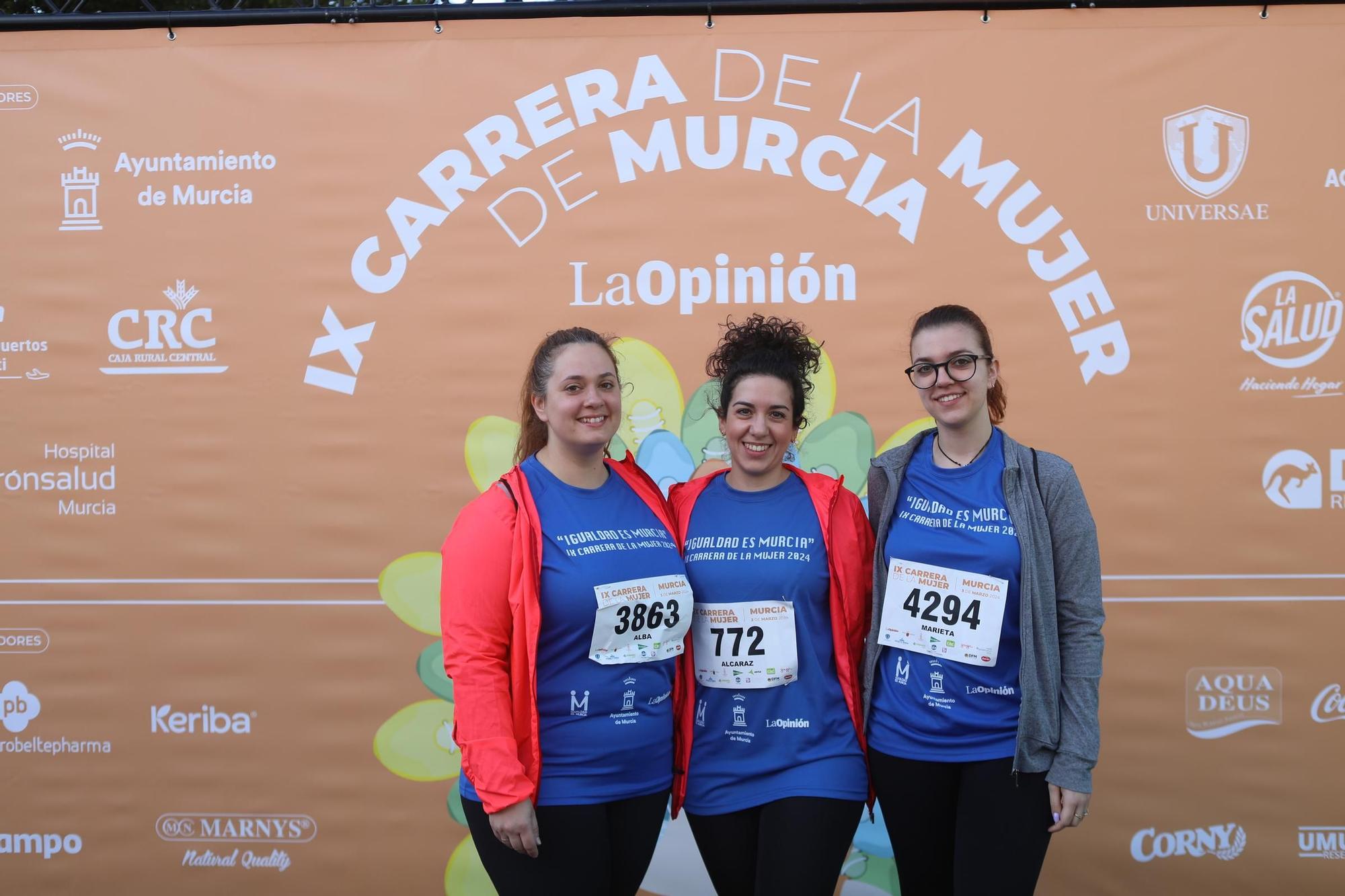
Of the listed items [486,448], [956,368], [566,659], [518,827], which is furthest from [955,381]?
[486,448]

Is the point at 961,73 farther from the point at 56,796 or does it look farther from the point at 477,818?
the point at 56,796

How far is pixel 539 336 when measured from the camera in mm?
2982

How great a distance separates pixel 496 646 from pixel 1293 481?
2572mm

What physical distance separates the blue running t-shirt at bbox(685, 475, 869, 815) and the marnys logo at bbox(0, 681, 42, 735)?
7.92 ft

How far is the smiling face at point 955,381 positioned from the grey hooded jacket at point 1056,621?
0.42 ft

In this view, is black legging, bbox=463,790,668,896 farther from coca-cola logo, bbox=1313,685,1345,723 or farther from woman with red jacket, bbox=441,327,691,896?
coca-cola logo, bbox=1313,685,1345,723

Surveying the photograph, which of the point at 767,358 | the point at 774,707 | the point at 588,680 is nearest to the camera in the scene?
the point at 588,680

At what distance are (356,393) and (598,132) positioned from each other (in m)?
1.15

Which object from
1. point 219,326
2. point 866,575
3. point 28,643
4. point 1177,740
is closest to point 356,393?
point 219,326

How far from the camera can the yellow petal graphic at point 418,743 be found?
3.00 metres

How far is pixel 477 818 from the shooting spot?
1.83 m

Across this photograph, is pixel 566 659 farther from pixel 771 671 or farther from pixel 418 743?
pixel 418 743

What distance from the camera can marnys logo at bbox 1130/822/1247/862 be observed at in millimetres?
2926

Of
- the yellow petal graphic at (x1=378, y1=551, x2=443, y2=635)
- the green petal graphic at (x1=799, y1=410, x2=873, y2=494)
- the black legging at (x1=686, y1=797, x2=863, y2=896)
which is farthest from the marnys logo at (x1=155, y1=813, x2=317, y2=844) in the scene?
the green petal graphic at (x1=799, y1=410, x2=873, y2=494)
